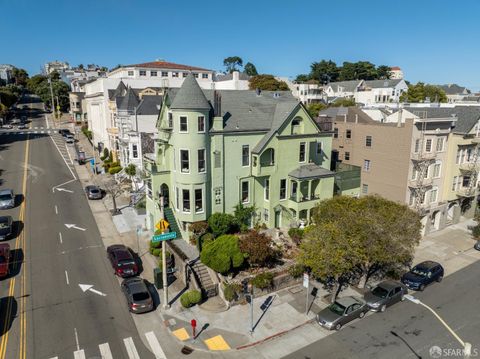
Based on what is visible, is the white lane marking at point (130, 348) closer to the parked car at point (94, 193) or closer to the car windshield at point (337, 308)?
the car windshield at point (337, 308)

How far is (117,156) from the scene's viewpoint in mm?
59344

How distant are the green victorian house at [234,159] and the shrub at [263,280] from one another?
868cm

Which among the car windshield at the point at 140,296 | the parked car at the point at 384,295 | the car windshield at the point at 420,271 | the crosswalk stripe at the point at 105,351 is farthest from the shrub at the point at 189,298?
the car windshield at the point at 420,271

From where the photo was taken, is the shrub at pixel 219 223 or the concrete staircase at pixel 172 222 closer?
the shrub at pixel 219 223

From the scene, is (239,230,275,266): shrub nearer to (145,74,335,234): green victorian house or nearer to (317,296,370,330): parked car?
(317,296,370,330): parked car

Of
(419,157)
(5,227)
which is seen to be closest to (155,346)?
(5,227)

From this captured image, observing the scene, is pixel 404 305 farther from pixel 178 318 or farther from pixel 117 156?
pixel 117 156

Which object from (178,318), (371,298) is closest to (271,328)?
(178,318)

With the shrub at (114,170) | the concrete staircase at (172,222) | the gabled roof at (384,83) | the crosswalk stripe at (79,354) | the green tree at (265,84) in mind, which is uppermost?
the gabled roof at (384,83)

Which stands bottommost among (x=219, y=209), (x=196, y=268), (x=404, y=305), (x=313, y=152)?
(x=404, y=305)

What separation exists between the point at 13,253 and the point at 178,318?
62.9 feet

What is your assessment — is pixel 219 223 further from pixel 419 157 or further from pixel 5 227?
pixel 419 157

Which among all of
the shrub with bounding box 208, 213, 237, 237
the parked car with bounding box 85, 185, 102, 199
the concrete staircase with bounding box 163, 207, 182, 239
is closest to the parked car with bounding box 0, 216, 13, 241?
the parked car with bounding box 85, 185, 102, 199

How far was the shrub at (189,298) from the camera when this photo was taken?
2445 centimetres
